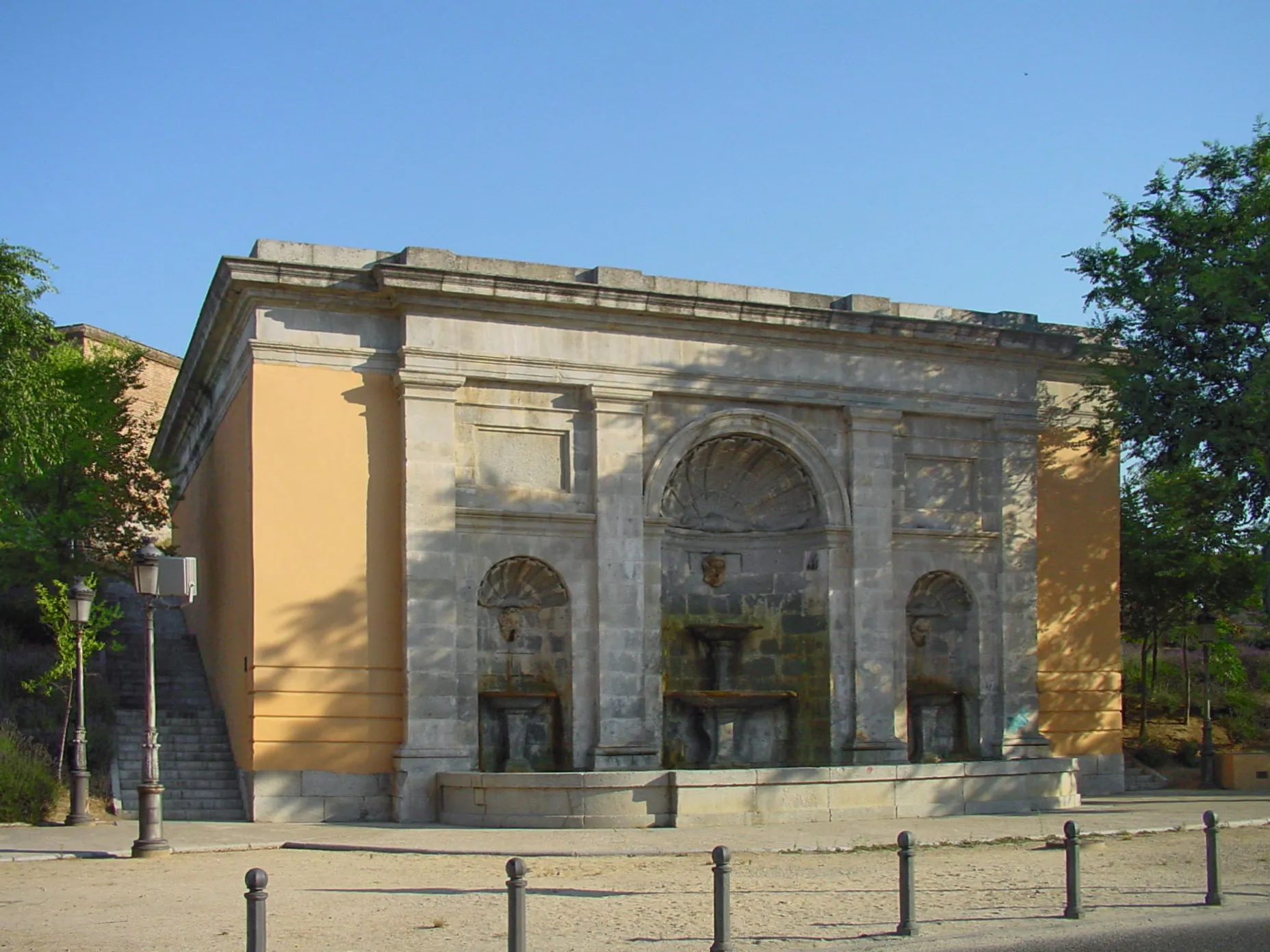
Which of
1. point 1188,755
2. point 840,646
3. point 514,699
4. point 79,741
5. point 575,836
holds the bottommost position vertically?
point 1188,755

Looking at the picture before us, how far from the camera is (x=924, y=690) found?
1029 inches

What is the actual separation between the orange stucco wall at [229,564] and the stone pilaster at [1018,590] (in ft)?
40.0

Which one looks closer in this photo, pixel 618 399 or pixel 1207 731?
pixel 618 399

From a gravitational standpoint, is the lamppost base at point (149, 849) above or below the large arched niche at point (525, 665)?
below

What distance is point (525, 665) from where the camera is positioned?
931 inches

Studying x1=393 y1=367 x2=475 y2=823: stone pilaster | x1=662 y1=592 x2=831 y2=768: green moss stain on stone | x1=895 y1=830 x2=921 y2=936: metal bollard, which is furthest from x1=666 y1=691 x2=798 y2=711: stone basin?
x1=895 y1=830 x2=921 y2=936: metal bollard

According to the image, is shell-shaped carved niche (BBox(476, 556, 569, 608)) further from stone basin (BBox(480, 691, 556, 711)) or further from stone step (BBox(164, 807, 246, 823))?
stone step (BBox(164, 807, 246, 823))

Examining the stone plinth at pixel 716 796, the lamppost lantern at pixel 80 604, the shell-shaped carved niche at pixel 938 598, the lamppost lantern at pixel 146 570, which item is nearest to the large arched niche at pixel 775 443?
the shell-shaped carved niche at pixel 938 598

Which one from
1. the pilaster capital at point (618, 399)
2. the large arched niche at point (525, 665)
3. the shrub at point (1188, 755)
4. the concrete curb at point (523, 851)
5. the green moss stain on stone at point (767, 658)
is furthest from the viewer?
the shrub at point (1188, 755)

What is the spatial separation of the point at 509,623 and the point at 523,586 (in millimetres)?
614

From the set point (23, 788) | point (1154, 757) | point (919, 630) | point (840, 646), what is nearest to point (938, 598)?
point (919, 630)

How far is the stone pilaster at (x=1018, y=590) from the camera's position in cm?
2597

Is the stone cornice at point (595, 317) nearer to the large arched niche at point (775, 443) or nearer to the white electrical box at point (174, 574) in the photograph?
the large arched niche at point (775, 443)

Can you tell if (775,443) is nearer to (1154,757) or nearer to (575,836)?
(575,836)
